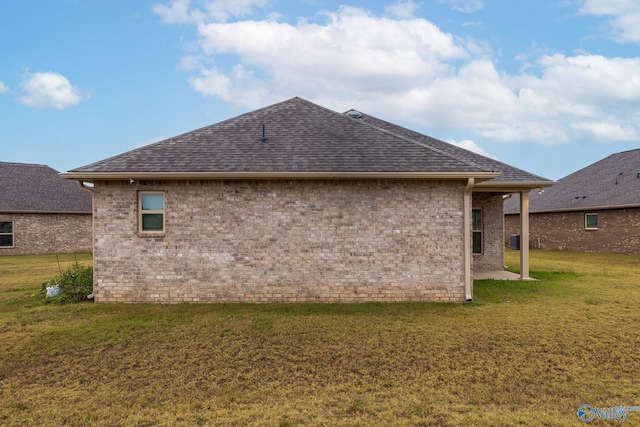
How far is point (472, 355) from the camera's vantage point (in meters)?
5.69

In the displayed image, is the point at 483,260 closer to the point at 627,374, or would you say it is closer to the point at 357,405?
the point at 627,374

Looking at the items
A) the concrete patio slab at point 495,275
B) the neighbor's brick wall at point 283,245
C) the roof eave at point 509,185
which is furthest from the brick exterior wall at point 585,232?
the neighbor's brick wall at point 283,245

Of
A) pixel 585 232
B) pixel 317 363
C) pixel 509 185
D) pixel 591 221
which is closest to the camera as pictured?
pixel 317 363

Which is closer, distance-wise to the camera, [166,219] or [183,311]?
[183,311]

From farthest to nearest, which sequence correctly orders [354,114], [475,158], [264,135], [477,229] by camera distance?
1. [354,114]
2. [477,229]
3. [475,158]
4. [264,135]

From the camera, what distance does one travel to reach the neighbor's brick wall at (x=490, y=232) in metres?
14.1

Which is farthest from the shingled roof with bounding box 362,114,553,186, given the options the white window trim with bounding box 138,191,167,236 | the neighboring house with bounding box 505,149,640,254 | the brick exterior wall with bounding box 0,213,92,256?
the brick exterior wall with bounding box 0,213,92,256

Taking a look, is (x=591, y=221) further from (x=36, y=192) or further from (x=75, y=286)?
(x=36, y=192)

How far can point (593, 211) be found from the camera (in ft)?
74.2

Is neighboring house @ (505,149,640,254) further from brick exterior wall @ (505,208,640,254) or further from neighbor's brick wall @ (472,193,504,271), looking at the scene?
neighbor's brick wall @ (472,193,504,271)

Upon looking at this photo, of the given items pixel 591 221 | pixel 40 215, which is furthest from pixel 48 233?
pixel 591 221

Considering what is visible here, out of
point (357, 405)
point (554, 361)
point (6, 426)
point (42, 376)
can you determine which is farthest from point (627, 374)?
point (42, 376)

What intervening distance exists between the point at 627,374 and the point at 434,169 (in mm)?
5122

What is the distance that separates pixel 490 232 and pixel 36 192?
26267 mm
